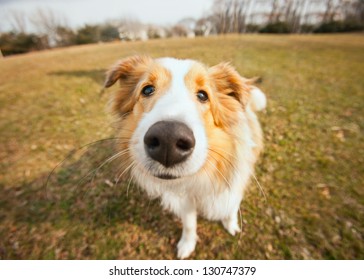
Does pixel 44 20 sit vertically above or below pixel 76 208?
above

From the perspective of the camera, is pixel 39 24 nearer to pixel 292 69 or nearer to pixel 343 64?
pixel 292 69

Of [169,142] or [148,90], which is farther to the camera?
[148,90]

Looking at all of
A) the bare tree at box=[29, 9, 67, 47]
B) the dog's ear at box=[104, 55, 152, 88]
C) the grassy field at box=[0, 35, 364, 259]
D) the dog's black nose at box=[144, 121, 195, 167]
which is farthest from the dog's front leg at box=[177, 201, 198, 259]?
the bare tree at box=[29, 9, 67, 47]

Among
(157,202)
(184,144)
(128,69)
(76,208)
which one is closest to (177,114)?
(184,144)

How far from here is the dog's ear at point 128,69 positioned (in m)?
2.01

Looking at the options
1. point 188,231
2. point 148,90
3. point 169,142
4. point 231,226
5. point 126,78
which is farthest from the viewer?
point 231,226

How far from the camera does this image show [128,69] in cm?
212

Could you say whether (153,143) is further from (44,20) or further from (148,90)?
(44,20)

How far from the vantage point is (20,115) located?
18.7 feet

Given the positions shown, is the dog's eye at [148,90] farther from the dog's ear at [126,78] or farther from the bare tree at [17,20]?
the bare tree at [17,20]

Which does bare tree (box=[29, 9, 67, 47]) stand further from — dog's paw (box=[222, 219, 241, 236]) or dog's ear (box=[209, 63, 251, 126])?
dog's paw (box=[222, 219, 241, 236])

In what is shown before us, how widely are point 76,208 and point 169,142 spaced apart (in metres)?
2.53

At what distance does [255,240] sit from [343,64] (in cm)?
941

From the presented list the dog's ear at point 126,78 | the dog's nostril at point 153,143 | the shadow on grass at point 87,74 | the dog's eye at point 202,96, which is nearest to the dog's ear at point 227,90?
the dog's eye at point 202,96
